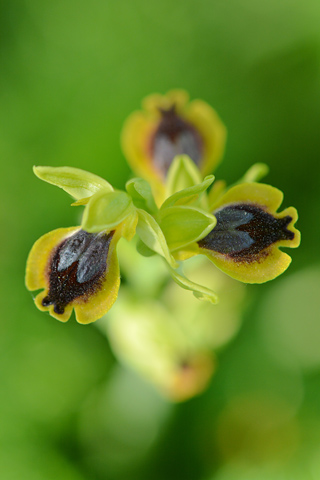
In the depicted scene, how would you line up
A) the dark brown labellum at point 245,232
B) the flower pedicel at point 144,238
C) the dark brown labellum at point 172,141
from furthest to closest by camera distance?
the dark brown labellum at point 172,141
the dark brown labellum at point 245,232
the flower pedicel at point 144,238

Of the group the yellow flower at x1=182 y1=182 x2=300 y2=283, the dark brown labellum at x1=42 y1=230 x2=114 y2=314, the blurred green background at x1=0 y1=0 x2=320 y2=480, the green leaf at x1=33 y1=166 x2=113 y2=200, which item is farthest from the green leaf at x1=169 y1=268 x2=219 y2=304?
the blurred green background at x1=0 y1=0 x2=320 y2=480

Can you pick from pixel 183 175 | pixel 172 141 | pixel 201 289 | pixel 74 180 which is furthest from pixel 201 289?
pixel 172 141

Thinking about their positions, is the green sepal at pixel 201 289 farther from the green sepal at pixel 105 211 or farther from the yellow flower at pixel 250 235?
the green sepal at pixel 105 211

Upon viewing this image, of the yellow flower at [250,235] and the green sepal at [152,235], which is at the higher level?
the green sepal at [152,235]

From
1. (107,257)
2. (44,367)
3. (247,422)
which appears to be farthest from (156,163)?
(247,422)

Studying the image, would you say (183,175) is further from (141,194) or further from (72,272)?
(72,272)

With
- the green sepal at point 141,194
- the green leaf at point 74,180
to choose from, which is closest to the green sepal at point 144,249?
the green sepal at point 141,194

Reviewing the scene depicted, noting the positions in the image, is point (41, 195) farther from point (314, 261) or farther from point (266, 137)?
point (314, 261)

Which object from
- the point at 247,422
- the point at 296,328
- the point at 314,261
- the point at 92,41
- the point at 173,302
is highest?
the point at 92,41
